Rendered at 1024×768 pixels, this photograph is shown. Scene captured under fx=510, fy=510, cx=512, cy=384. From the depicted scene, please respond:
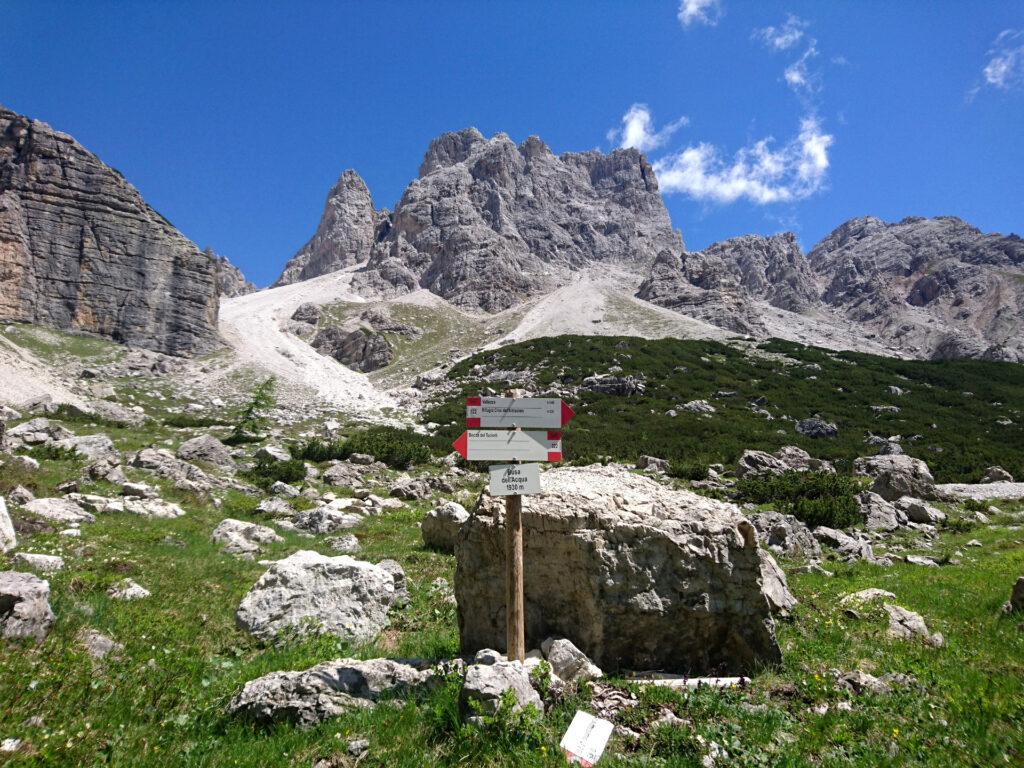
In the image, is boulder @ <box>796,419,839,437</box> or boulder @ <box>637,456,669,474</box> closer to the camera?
boulder @ <box>637,456,669,474</box>

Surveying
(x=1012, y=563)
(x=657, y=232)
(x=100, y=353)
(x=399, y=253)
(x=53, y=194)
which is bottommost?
(x=1012, y=563)

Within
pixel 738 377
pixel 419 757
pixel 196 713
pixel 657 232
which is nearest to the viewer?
pixel 419 757

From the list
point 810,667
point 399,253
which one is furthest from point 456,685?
point 399,253

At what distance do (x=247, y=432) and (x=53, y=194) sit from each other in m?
47.7

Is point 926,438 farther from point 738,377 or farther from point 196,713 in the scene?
point 196,713

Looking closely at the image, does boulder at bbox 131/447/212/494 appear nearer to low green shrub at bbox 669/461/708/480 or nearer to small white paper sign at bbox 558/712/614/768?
small white paper sign at bbox 558/712/614/768

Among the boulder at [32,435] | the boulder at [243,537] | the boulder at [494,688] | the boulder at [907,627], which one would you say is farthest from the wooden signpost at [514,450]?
the boulder at [32,435]

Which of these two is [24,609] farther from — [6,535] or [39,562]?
[6,535]

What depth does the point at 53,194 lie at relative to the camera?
5622 cm

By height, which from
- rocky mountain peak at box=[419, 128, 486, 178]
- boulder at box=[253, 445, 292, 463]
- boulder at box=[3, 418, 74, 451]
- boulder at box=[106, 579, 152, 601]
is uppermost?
rocky mountain peak at box=[419, 128, 486, 178]

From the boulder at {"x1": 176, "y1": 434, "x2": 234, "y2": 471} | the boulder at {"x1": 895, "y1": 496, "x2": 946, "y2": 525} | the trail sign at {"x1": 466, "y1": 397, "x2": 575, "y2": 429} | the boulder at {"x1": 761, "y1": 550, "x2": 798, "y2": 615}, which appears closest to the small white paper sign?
the trail sign at {"x1": 466, "y1": 397, "x2": 575, "y2": 429}

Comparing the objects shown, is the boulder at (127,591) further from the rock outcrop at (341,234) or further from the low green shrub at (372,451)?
the rock outcrop at (341,234)

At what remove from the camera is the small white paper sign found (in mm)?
3994

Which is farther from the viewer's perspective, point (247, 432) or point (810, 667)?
point (247, 432)
